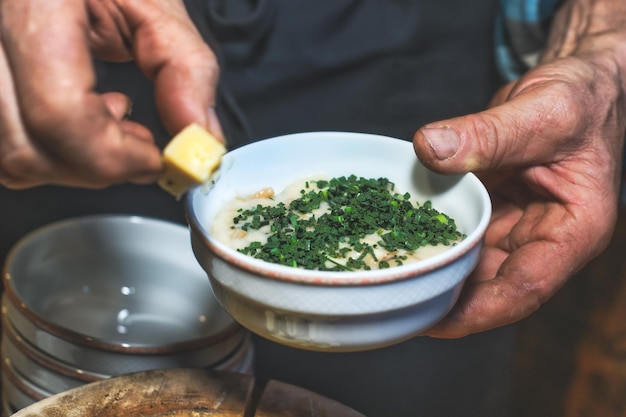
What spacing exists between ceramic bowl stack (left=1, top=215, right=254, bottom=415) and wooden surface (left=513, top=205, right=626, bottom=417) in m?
1.24

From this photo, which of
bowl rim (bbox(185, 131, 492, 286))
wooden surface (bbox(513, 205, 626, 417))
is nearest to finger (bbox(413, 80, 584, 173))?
bowl rim (bbox(185, 131, 492, 286))

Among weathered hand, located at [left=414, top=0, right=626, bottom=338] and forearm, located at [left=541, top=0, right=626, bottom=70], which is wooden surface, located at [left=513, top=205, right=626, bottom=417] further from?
weathered hand, located at [left=414, top=0, right=626, bottom=338]

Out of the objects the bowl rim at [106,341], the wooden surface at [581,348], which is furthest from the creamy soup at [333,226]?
the wooden surface at [581,348]

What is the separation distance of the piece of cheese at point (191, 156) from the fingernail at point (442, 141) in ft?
1.45

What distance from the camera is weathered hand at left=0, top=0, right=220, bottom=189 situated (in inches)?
38.8

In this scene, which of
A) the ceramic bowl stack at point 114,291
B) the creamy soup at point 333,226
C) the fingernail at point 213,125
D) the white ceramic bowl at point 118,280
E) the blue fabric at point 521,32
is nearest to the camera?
the fingernail at point 213,125

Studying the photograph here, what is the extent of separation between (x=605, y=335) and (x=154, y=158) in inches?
83.3

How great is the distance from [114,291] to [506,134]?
1.11 m

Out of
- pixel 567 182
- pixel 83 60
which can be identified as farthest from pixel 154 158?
pixel 567 182

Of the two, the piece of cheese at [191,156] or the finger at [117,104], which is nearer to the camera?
the piece of cheese at [191,156]

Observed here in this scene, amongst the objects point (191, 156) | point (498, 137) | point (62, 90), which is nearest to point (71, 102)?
point (62, 90)

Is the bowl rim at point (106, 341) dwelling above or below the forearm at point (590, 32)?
below

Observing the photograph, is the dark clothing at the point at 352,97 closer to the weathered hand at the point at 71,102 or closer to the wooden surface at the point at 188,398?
the wooden surface at the point at 188,398

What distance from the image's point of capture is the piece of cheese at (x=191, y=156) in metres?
1.04
